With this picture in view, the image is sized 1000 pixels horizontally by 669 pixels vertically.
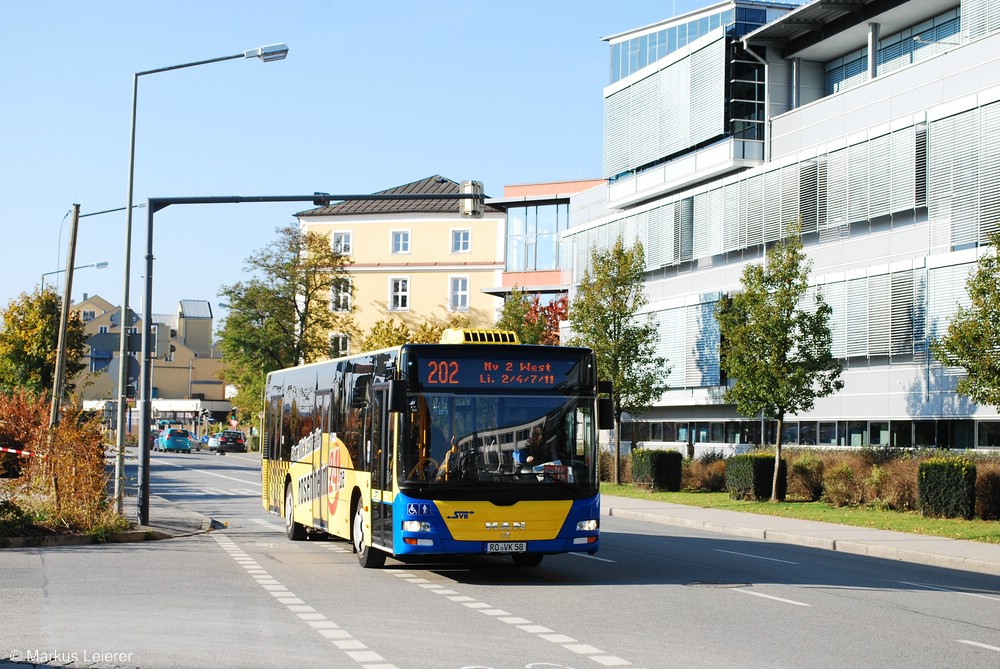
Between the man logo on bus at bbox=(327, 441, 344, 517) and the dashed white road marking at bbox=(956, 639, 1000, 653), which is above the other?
the man logo on bus at bbox=(327, 441, 344, 517)

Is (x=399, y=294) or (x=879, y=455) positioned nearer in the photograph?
(x=879, y=455)

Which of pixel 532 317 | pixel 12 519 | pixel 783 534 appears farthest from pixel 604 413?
pixel 532 317

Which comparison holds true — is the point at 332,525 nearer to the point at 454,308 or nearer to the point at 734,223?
the point at 734,223

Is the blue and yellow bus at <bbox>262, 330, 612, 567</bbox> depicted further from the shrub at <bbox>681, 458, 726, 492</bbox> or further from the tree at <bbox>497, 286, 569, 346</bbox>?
the tree at <bbox>497, 286, 569, 346</bbox>

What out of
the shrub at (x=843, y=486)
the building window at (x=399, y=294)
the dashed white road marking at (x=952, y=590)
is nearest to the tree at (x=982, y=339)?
the shrub at (x=843, y=486)

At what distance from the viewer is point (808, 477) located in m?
33.0

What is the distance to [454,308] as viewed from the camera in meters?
82.3

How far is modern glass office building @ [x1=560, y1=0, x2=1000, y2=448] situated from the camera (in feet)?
105

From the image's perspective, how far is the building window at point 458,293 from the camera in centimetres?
8238

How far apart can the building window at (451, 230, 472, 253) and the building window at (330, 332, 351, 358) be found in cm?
902

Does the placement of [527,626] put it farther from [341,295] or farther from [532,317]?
[341,295]

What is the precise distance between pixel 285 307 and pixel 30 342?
28.0 m

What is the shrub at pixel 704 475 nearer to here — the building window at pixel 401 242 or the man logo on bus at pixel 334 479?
the man logo on bus at pixel 334 479

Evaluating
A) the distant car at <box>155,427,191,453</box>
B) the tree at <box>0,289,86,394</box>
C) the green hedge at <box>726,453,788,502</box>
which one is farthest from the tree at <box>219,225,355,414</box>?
the green hedge at <box>726,453,788,502</box>
